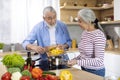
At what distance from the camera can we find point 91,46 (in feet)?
6.98

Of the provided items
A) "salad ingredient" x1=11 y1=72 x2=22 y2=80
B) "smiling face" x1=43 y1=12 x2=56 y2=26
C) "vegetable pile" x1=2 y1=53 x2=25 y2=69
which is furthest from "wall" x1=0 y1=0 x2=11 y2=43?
"salad ingredient" x1=11 y1=72 x2=22 y2=80

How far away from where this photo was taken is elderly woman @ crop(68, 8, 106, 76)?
6.69 ft

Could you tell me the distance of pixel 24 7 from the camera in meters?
4.10

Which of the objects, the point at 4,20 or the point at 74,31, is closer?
the point at 4,20

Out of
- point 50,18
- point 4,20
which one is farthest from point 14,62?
point 4,20

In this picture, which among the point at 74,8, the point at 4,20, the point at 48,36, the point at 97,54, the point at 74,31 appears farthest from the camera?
the point at 74,31

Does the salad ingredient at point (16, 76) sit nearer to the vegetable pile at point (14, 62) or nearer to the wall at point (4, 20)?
the vegetable pile at point (14, 62)

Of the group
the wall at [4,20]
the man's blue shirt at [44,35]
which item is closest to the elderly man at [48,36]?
the man's blue shirt at [44,35]

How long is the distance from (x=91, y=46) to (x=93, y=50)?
43mm

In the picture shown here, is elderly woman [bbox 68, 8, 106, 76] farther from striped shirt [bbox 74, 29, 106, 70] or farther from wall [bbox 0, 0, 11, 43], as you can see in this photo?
wall [bbox 0, 0, 11, 43]

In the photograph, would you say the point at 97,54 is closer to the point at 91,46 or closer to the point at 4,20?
the point at 91,46

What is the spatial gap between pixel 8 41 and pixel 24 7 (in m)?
0.70

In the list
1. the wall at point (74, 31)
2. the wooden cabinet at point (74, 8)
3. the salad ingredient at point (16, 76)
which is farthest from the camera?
the wall at point (74, 31)

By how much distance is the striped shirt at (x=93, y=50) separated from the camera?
6.68ft
